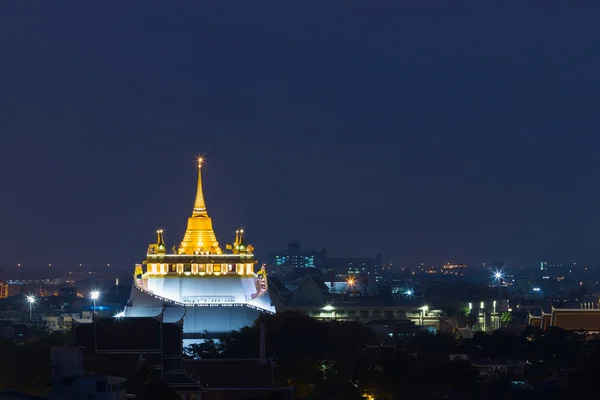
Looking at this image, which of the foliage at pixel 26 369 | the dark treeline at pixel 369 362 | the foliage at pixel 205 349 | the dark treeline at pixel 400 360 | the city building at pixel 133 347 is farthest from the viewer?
the foliage at pixel 205 349

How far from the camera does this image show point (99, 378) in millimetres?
74312

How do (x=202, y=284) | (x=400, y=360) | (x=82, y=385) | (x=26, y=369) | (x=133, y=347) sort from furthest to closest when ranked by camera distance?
(x=202, y=284)
(x=400, y=360)
(x=133, y=347)
(x=26, y=369)
(x=82, y=385)

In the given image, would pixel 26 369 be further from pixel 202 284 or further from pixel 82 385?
pixel 202 284

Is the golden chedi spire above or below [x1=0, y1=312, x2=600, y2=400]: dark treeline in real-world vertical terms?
above

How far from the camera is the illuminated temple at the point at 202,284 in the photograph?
15288 centimetres

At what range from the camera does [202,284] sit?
158375 mm

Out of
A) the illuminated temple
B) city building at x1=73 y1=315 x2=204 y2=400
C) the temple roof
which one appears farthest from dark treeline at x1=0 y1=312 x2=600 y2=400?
the temple roof

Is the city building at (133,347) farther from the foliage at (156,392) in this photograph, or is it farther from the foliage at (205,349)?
the foliage at (205,349)

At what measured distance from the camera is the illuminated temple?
153 m

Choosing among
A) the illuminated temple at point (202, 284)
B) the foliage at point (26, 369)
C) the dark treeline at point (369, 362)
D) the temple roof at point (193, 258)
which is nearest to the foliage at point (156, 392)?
the dark treeline at point (369, 362)

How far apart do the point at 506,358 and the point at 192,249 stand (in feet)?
101

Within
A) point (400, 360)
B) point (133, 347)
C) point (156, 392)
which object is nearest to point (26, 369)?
point (133, 347)

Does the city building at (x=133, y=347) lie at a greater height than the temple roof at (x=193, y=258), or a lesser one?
lesser

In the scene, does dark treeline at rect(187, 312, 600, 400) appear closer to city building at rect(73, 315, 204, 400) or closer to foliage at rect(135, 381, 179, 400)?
city building at rect(73, 315, 204, 400)
